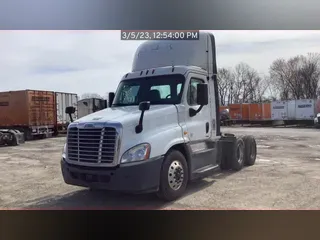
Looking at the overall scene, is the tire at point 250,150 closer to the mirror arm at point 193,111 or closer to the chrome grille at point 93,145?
the mirror arm at point 193,111

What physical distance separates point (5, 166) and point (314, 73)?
13.3ft

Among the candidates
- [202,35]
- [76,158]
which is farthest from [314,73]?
[76,158]

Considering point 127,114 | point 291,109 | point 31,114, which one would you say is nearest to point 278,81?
point 291,109

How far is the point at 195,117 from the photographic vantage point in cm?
414

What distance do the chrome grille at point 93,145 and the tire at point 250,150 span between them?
86.1 inches

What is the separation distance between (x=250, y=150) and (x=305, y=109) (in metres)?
1.12

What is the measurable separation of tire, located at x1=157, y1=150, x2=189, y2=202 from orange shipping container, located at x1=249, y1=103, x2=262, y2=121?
1.07 metres

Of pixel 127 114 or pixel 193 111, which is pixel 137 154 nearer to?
pixel 127 114

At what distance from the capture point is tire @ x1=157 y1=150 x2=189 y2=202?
362 cm

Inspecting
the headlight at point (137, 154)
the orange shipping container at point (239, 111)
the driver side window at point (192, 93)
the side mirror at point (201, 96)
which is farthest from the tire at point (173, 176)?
the orange shipping container at point (239, 111)

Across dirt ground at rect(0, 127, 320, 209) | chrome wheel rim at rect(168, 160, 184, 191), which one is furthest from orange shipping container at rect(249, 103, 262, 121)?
chrome wheel rim at rect(168, 160, 184, 191)

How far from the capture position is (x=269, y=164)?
453 centimetres

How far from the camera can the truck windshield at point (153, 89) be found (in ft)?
13.0
